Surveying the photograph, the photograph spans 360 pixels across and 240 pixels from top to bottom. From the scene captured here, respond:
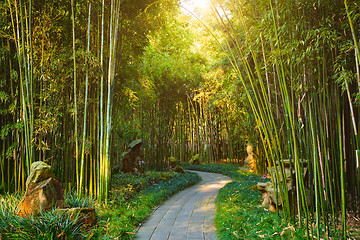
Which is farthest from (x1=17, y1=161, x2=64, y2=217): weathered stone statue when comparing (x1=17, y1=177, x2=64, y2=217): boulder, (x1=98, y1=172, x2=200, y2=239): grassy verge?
(x1=98, y1=172, x2=200, y2=239): grassy verge

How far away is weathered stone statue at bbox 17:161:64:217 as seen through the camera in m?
2.31

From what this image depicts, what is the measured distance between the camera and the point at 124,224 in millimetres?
2619

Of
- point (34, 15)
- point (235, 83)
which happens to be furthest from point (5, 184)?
point (235, 83)

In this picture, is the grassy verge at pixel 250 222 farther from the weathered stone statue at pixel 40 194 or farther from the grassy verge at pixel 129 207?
the weathered stone statue at pixel 40 194

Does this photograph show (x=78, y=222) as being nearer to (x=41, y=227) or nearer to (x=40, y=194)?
(x=41, y=227)

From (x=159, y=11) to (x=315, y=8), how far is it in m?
2.65

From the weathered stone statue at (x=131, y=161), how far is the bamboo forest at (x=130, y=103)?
1.31 meters

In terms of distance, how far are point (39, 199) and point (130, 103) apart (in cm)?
356

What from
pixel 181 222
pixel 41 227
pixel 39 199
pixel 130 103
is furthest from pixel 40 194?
pixel 130 103

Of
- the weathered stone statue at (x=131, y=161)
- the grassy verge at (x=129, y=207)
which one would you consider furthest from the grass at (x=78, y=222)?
the weathered stone statue at (x=131, y=161)

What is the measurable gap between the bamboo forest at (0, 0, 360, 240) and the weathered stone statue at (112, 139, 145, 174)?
1.31 m

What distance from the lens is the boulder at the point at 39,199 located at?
2305mm

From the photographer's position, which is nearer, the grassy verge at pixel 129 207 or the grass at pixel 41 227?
the grass at pixel 41 227

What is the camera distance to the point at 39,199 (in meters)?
2.32
